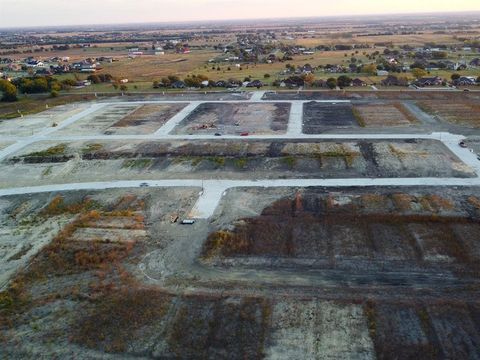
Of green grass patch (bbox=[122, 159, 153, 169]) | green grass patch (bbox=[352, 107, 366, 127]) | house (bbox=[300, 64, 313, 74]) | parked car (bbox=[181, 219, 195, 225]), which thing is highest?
house (bbox=[300, 64, 313, 74])

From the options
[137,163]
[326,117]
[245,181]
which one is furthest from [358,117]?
[137,163]

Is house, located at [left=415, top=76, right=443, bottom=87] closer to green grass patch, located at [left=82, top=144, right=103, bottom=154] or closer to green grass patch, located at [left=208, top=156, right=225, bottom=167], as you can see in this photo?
green grass patch, located at [left=208, top=156, right=225, bottom=167]

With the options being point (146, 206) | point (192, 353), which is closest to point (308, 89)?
point (146, 206)

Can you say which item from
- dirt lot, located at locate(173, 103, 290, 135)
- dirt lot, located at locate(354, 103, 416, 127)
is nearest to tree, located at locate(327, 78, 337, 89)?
dirt lot, located at locate(354, 103, 416, 127)

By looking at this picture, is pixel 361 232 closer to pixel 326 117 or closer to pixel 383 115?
pixel 326 117

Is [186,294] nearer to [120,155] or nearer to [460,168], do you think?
[120,155]

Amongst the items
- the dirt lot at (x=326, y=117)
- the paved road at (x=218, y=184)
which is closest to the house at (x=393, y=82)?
the dirt lot at (x=326, y=117)

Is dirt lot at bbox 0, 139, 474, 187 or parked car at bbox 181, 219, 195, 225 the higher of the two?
dirt lot at bbox 0, 139, 474, 187
